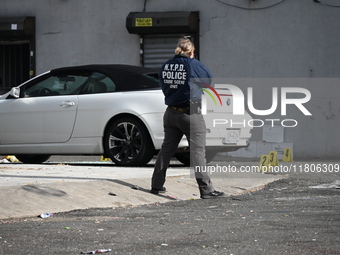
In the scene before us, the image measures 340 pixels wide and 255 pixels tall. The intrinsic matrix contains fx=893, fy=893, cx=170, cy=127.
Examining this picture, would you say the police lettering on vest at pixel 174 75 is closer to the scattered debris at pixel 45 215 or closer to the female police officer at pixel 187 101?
the female police officer at pixel 187 101

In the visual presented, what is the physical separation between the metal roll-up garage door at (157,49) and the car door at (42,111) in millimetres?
6933

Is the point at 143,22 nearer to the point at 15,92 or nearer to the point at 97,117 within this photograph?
the point at 15,92

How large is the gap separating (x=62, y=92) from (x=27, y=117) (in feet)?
2.17

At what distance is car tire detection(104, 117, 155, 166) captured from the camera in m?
12.7

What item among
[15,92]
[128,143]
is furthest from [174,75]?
[15,92]

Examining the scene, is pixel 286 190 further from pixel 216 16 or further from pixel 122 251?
pixel 216 16

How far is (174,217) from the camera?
754cm

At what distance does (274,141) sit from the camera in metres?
19.2

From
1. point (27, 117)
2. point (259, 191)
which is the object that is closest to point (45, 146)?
point (27, 117)

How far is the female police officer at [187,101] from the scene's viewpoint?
9.32m

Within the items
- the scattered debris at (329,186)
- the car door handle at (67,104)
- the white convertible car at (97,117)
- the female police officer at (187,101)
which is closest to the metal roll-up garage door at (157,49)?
the white convertible car at (97,117)

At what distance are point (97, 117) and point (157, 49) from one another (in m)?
7.72

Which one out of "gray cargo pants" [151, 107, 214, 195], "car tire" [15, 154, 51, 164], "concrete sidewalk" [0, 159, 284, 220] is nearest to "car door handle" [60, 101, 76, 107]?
"concrete sidewalk" [0, 159, 284, 220]

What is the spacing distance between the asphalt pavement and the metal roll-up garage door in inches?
356
